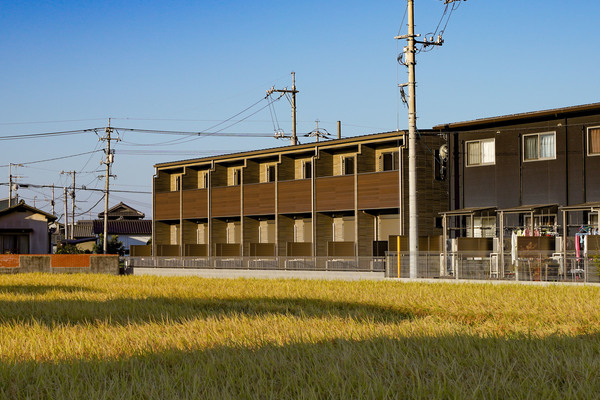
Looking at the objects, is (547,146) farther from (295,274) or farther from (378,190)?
(295,274)

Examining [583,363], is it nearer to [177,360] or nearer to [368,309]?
[177,360]

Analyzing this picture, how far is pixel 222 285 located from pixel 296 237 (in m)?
16.4

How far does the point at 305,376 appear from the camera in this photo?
25.7 feet

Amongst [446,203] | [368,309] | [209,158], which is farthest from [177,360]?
[209,158]

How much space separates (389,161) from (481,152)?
5395mm

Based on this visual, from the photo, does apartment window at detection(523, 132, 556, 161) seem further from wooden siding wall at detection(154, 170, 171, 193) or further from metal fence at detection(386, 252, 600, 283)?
wooden siding wall at detection(154, 170, 171, 193)

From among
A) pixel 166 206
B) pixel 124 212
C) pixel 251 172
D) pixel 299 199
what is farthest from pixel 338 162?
pixel 124 212

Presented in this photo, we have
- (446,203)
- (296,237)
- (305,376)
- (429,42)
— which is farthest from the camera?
(296,237)

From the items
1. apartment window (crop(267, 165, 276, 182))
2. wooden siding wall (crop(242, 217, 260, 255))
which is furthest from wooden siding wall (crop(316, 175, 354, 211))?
wooden siding wall (crop(242, 217, 260, 255))

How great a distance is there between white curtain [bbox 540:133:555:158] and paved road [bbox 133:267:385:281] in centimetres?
759

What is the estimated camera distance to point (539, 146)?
29.9m

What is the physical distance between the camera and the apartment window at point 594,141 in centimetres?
2833

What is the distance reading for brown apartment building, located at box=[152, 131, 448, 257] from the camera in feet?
112

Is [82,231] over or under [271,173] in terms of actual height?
under
